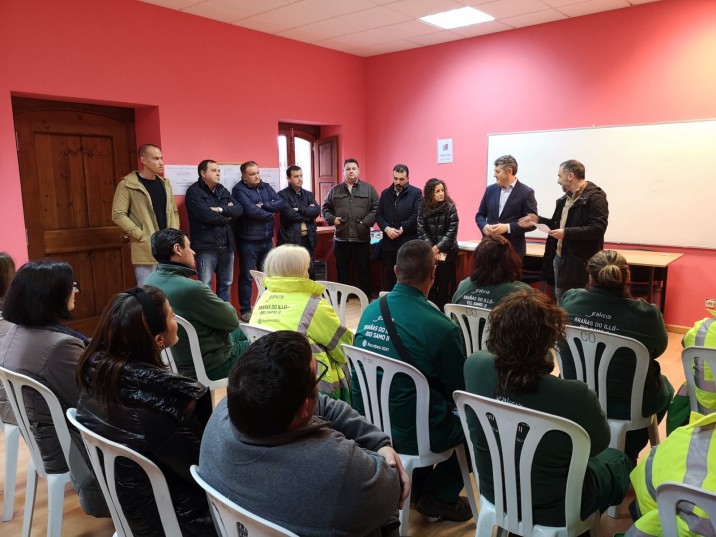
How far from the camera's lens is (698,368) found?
1817mm

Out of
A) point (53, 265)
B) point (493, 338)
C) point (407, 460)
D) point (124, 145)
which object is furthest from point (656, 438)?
point (124, 145)

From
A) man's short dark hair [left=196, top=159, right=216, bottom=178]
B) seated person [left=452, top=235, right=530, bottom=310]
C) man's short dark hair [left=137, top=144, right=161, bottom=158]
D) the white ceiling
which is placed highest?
the white ceiling

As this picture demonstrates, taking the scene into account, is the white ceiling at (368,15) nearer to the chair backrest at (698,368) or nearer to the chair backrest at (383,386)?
the chair backrest at (383,386)

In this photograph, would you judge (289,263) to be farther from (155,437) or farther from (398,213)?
(398,213)

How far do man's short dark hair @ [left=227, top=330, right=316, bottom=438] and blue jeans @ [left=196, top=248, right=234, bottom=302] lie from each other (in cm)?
401

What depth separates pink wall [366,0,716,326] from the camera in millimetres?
4617

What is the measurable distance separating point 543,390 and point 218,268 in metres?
4.14

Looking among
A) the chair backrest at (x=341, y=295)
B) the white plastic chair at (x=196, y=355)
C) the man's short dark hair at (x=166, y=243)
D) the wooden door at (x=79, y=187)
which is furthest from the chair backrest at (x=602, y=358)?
the wooden door at (x=79, y=187)

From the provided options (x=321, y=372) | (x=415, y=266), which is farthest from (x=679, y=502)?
(x=415, y=266)

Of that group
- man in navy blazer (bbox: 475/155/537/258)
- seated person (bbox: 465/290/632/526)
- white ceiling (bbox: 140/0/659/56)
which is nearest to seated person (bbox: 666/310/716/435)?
seated person (bbox: 465/290/632/526)

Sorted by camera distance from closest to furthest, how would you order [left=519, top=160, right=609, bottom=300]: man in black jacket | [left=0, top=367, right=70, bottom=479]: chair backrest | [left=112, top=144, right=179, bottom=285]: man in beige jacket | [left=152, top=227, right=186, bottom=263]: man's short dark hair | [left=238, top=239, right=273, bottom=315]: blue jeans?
[left=0, top=367, right=70, bottom=479]: chair backrest, [left=152, top=227, right=186, bottom=263]: man's short dark hair, [left=519, top=160, right=609, bottom=300]: man in black jacket, [left=112, top=144, right=179, bottom=285]: man in beige jacket, [left=238, top=239, right=273, bottom=315]: blue jeans

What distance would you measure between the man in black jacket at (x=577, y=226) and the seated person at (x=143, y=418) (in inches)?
118

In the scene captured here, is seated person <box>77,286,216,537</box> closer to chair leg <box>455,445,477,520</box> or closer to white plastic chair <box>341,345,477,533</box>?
white plastic chair <box>341,345,477,533</box>

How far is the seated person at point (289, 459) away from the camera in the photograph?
3.38ft
